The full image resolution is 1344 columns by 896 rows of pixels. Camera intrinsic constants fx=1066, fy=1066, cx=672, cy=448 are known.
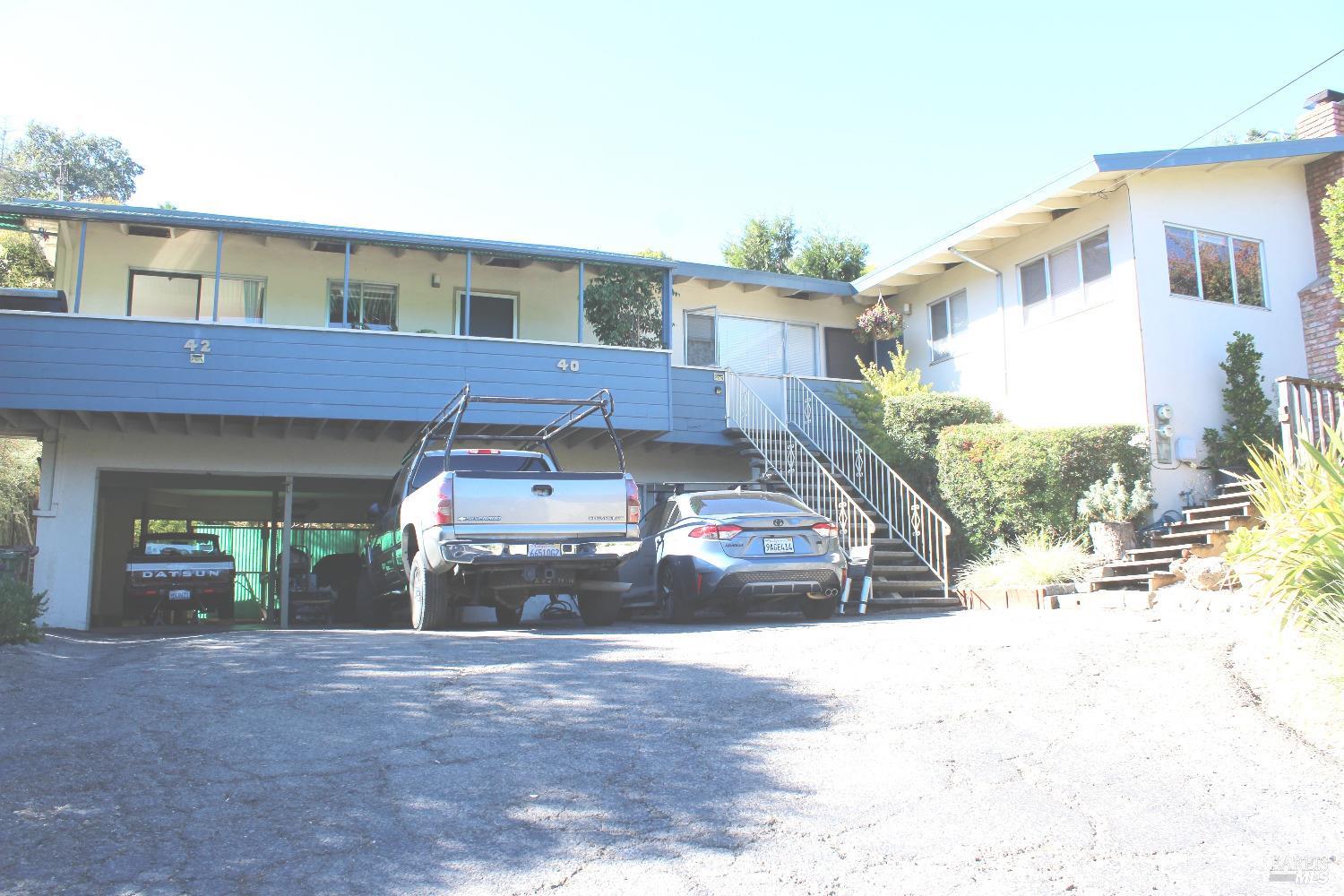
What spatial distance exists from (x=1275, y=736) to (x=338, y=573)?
18.7 metres

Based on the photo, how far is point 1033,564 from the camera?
41.8 ft

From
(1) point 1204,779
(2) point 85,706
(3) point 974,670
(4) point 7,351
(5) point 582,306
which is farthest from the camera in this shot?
(5) point 582,306

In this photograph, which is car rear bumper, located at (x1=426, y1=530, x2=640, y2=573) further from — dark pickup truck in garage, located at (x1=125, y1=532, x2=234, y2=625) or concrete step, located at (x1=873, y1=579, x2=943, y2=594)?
dark pickup truck in garage, located at (x1=125, y1=532, x2=234, y2=625)

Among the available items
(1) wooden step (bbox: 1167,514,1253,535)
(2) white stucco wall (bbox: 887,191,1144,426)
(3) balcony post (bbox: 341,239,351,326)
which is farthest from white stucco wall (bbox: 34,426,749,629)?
(1) wooden step (bbox: 1167,514,1253,535)

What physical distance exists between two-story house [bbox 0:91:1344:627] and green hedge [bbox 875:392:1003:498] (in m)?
0.43

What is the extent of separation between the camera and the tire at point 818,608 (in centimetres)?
1163

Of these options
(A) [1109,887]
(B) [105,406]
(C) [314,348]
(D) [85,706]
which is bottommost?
(A) [1109,887]

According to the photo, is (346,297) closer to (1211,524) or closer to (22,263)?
(22,263)

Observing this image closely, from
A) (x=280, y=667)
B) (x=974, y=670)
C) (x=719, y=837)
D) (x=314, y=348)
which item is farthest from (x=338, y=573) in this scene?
(x=719, y=837)

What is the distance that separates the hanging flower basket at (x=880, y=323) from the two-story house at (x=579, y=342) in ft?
2.78

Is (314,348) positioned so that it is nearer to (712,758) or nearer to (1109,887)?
(712,758)

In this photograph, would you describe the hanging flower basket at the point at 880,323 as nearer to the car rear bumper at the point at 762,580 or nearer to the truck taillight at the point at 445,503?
the car rear bumper at the point at 762,580

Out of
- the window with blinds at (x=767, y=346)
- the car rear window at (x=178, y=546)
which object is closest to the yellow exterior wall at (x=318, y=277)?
the window with blinds at (x=767, y=346)

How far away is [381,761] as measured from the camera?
4.84m
